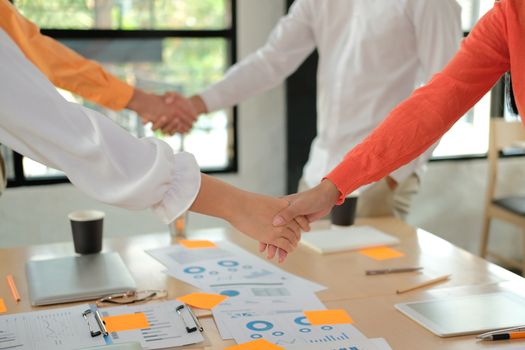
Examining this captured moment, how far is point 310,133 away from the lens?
11.3ft

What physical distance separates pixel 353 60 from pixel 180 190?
4.43 ft

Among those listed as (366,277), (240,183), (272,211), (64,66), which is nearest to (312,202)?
(272,211)

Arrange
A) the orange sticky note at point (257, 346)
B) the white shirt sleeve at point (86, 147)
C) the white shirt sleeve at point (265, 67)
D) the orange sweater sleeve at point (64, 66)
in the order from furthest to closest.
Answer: the white shirt sleeve at point (265, 67)
the orange sweater sleeve at point (64, 66)
the orange sticky note at point (257, 346)
the white shirt sleeve at point (86, 147)

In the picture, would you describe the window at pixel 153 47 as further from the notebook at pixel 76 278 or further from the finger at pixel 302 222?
the finger at pixel 302 222

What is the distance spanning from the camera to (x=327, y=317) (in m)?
1.34

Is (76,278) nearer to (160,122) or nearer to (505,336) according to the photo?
(505,336)

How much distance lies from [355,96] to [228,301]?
47.9 inches

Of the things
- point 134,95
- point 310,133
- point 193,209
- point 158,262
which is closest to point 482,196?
point 310,133

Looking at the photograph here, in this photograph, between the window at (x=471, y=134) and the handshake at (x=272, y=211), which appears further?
the window at (x=471, y=134)

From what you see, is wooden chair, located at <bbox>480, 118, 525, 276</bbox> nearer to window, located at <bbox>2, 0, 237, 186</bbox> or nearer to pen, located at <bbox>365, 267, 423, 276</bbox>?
window, located at <bbox>2, 0, 237, 186</bbox>

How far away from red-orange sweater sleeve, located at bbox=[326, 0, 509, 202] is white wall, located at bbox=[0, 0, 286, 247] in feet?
6.18

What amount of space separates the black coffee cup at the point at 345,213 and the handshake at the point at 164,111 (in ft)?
2.52

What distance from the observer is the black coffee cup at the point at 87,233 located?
5.67 ft

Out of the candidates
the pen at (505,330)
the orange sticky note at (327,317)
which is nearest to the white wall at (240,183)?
the orange sticky note at (327,317)
